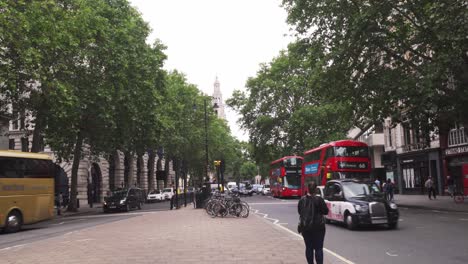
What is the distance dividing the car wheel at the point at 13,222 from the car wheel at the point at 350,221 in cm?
1333

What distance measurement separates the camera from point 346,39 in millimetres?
23453

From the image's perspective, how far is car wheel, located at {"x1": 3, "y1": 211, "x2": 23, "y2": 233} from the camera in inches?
756

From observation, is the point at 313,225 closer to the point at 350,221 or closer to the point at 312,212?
the point at 312,212

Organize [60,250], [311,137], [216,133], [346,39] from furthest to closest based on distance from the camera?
[216,133]
[311,137]
[346,39]
[60,250]

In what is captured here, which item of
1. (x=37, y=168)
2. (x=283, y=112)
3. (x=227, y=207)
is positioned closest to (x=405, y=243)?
(x=227, y=207)

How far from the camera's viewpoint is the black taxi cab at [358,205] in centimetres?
1457

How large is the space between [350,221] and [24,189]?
13514 mm

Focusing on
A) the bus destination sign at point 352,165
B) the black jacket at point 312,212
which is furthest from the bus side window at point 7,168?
the bus destination sign at point 352,165

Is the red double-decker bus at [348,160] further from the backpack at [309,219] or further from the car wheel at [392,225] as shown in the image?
the backpack at [309,219]

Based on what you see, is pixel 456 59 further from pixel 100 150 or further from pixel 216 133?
pixel 216 133

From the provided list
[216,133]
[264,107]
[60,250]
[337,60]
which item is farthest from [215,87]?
[60,250]

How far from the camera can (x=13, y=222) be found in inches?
767

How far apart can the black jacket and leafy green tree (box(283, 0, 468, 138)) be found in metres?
14.6

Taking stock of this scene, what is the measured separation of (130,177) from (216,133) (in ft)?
77.3
